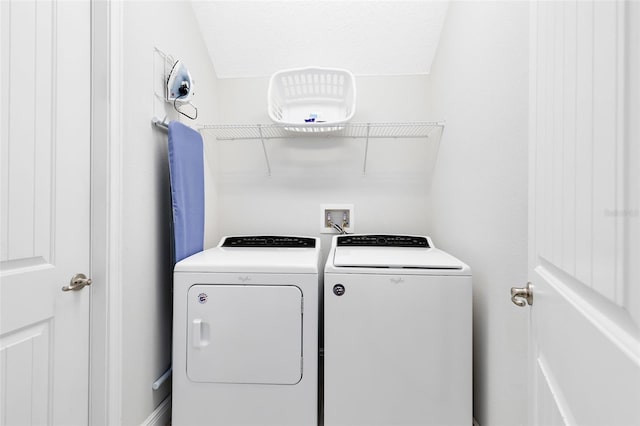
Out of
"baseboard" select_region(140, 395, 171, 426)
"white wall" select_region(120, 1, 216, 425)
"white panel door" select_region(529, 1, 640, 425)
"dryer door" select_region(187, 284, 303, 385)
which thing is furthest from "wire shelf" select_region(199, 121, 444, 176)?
"baseboard" select_region(140, 395, 171, 426)

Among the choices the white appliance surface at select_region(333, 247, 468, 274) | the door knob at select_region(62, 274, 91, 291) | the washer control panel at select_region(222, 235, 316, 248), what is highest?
the washer control panel at select_region(222, 235, 316, 248)

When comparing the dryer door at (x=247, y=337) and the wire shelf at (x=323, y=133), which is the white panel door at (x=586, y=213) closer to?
the dryer door at (x=247, y=337)

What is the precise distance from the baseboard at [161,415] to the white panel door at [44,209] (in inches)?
12.6

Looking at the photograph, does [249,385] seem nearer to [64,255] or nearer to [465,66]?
[64,255]

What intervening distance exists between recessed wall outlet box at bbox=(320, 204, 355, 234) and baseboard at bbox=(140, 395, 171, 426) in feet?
4.41

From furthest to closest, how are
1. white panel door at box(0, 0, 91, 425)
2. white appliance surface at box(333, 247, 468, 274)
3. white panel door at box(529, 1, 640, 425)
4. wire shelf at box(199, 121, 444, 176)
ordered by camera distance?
wire shelf at box(199, 121, 444, 176) → white appliance surface at box(333, 247, 468, 274) → white panel door at box(0, 0, 91, 425) → white panel door at box(529, 1, 640, 425)

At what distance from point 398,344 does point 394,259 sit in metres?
0.38

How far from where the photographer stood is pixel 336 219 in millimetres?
2172

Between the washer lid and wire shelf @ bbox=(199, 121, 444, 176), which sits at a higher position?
wire shelf @ bbox=(199, 121, 444, 176)

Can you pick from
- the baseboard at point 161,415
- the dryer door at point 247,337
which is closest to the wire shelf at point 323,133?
the dryer door at point 247,337

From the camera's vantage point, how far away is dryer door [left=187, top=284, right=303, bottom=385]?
4.35ft

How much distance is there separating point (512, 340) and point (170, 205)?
5.46 ft

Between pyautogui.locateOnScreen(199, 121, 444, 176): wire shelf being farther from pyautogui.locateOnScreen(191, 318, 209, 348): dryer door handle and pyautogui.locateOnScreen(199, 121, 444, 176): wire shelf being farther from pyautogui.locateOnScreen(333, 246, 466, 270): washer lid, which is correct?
pyautogui.locateOnScreen(191, 318, 209, 348): dryer door handle

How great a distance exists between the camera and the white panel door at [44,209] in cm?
87
